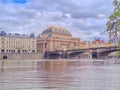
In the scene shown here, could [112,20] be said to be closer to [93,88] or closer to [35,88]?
[93,88]

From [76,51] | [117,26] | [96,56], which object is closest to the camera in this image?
[117,26]

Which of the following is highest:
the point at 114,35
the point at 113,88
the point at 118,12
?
the point at 118,12

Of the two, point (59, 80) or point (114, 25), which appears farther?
point (59, 80)

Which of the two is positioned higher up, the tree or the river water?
the tree

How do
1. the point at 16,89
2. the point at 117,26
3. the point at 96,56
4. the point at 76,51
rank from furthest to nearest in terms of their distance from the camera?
1. the point at 76,51
2. the point at 96,56
3. the point at 16,89
4. the point at 117,26

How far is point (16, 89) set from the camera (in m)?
21.2

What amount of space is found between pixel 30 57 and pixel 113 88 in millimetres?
177618

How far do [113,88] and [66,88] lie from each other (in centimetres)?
311

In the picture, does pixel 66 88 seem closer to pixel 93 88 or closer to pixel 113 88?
pixel 93 88

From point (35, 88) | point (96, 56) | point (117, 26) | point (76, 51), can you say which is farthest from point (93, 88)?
point (76, 51)

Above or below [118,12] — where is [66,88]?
below

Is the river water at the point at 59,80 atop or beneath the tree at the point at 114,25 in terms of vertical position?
beneath

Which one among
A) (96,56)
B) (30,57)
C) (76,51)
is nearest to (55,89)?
(96,56)

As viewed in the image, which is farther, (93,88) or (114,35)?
(93,88)
